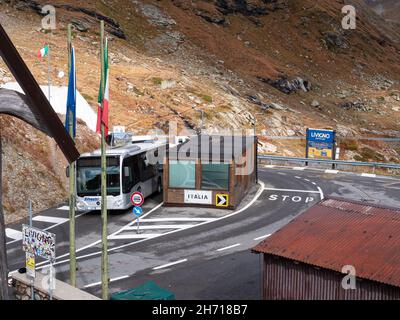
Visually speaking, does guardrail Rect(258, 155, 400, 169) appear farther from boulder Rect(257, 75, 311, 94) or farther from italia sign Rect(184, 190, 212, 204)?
boulder Rect(257, 75, 311, 94)

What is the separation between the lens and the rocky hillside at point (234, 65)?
50.8 meters

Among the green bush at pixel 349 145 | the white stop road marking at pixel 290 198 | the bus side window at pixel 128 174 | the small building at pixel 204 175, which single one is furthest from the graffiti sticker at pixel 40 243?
the green bush at pixel 349 145

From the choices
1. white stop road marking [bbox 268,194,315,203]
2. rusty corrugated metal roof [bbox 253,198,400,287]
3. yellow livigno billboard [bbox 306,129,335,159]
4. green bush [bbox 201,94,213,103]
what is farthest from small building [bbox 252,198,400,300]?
green bush [bbox 201,94,213,103]

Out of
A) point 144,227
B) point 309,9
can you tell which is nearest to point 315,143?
point 144,227

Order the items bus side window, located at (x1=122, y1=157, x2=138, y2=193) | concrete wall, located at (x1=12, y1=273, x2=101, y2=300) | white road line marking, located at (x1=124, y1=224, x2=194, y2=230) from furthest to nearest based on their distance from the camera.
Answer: bus side window, located at (x1=122, y1=157, x2=138, y2=193)
white road line marking, located at (x1=124, y1=224, x2=194, y2=230)
concrete wall, located at (x1=12, y1=273, x2=101, y2=300)

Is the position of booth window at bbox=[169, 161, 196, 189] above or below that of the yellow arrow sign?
above

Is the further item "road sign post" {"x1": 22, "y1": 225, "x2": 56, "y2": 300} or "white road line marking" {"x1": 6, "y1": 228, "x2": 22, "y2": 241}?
"white road line marking" {"x1": 6, "y1": 228, "x2": 22, "y2": 241}

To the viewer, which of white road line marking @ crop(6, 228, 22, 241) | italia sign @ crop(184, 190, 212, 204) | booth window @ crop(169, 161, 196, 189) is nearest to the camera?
white road line marking @ crop(6, 228, 22, 241)

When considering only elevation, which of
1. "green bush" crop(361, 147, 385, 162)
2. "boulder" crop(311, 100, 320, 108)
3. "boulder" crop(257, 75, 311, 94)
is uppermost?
"boulder" crop(257, 75, 311, 94)

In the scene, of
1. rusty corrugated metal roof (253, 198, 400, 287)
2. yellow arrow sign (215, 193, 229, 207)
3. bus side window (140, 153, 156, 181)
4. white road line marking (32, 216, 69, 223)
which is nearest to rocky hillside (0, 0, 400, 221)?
A: white road line marking (32, 216, 69, 223)

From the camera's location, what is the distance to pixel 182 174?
2569 cm

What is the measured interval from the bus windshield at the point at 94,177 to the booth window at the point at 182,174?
9.90 ft

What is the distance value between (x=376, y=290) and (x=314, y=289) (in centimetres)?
156

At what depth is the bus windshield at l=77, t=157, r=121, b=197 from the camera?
2357 centimetres
